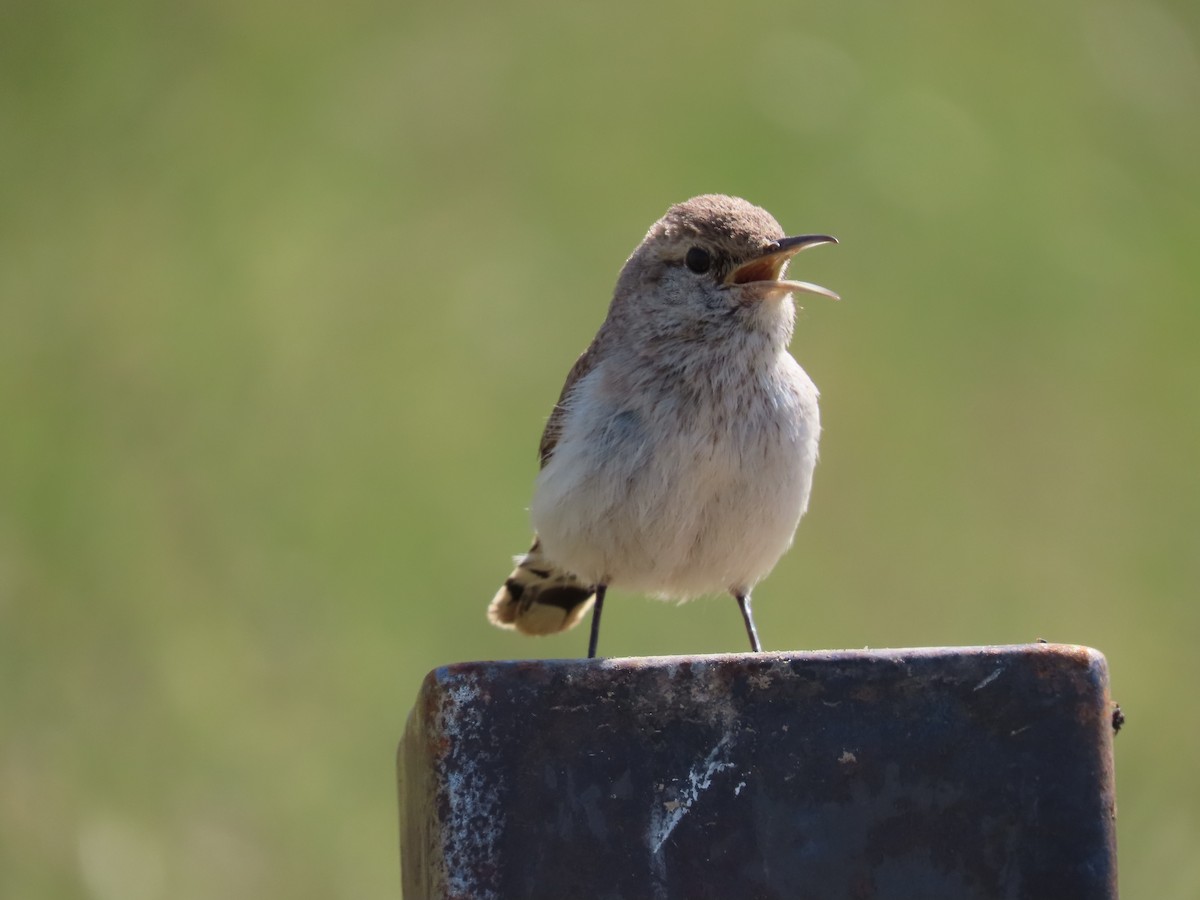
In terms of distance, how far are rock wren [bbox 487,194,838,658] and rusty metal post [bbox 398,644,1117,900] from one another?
2037mm

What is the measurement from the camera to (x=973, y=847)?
3152mm

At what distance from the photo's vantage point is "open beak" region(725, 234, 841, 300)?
5320 mm

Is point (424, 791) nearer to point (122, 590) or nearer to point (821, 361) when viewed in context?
point (122, 590)

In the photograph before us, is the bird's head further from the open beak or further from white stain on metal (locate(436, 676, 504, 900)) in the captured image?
white stain on metal (locate(436, 676, 504, 900))

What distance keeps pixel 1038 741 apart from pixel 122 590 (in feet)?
24.0

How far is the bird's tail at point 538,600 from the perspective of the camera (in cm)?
642

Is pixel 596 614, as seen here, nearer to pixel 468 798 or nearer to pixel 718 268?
pixel 718 268

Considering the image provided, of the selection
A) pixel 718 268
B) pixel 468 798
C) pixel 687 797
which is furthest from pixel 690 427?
pixel 468 798

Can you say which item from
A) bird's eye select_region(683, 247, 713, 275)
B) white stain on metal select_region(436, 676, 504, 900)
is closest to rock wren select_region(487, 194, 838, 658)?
bird's eye select_region(683, 247, 713, 275)

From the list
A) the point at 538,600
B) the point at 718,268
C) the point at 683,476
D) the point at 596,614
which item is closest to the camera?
the point at 683,476

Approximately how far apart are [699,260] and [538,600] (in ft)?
5.62

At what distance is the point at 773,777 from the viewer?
3154 millimetres

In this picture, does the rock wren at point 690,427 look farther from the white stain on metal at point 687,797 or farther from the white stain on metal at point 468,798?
the white stain on metal at point 468,798

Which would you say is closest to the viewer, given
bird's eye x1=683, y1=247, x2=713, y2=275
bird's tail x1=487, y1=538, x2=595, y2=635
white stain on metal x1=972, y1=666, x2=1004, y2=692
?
white stain on metal x1=972, y1=666, x2=1004, y2=692
